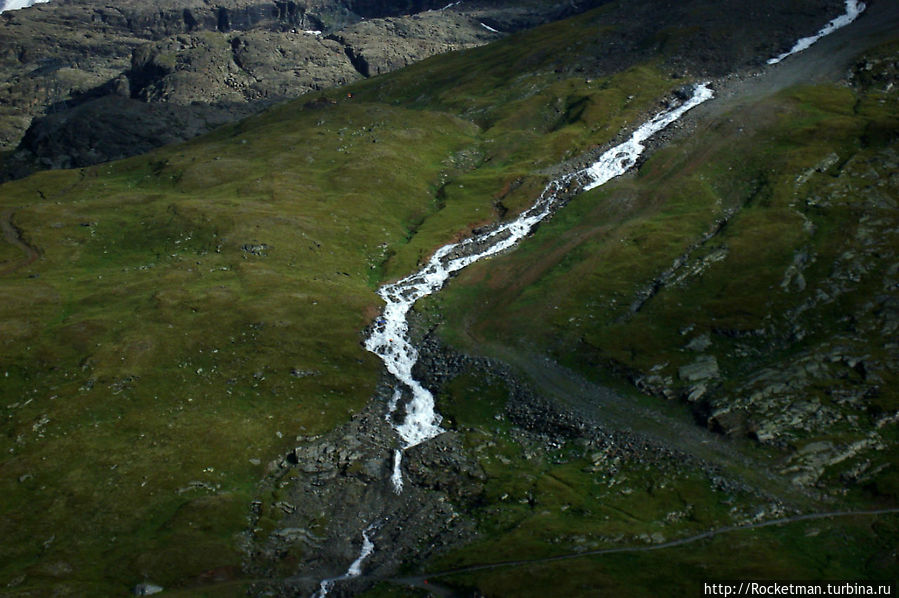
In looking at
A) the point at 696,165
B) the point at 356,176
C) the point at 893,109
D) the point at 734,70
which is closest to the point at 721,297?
the point at 696,165

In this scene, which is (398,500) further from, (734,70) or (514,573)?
(734,70)

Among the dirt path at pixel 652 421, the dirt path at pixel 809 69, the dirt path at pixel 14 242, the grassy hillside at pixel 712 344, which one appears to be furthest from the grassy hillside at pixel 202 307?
the dirt path at pixel 652 421

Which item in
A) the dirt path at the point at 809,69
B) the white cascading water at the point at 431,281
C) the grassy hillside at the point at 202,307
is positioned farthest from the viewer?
the dirt path at the point at 809,69

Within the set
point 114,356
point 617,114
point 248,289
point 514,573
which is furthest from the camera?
point 617,114

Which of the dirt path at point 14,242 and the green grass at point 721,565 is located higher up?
the dirt path at point 14,242

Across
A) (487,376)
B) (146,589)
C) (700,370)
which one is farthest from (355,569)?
(700,370)

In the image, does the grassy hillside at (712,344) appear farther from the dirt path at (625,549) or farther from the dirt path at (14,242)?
the dirt path at (14,242)

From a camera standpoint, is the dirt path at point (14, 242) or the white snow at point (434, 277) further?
the dirt path at point (14, 242)
